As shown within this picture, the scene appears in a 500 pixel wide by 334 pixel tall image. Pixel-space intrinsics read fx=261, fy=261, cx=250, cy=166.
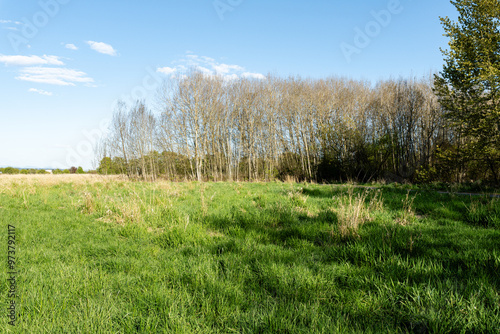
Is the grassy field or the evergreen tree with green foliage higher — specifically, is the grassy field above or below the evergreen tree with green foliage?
below

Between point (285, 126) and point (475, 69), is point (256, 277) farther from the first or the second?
point (285, 126)

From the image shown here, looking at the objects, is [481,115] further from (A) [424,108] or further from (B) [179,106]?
(B) [179,106]

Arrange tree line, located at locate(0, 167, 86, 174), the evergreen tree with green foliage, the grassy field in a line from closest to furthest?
the grassy field
the evergreen tree with green foliage
tree line, located at locate(0, 167, 86, 174)

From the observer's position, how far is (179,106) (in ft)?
103

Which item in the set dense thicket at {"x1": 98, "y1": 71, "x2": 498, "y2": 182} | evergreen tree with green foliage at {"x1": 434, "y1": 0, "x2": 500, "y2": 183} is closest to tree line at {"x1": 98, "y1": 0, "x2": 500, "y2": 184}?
dense thicket at {"x1": 98, "y1": 71, "x2": 498, "y2": 182}

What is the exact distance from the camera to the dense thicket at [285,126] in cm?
2778

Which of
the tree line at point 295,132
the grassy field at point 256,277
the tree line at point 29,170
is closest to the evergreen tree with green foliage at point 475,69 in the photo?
the tree line at point 295,132

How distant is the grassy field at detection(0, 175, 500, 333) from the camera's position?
85.2 inches

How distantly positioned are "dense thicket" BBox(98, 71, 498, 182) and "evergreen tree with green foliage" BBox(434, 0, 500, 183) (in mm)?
8970

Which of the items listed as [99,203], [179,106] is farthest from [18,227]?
[179,106]

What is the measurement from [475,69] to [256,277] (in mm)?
20203

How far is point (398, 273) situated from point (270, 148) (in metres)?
31.8

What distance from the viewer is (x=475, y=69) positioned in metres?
16.0

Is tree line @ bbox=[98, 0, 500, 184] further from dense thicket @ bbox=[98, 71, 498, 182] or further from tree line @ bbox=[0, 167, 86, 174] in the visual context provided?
tree line @ bbox=[0, 167, 86, 174]
